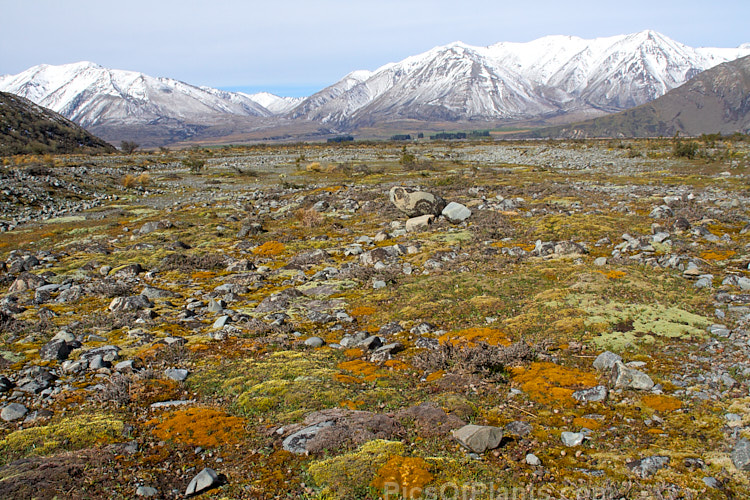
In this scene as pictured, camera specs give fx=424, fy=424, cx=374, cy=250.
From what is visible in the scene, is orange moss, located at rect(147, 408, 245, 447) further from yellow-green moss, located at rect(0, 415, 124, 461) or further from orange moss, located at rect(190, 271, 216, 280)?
orange moss, located at rect(190, 271, 216, 280)

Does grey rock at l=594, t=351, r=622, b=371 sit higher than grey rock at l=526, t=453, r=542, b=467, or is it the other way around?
grey rock at l=594, t=351, r=622, b=371

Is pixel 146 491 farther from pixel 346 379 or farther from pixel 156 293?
pixel 156 293

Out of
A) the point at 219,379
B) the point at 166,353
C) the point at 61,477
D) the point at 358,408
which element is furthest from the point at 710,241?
A: the point at 61,477

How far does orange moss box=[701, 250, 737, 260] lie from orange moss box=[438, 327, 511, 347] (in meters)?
7.97

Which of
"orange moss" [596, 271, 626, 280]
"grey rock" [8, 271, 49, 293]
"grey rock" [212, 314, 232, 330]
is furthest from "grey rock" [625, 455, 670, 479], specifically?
"grey rock" [8, 271, 49, 293]

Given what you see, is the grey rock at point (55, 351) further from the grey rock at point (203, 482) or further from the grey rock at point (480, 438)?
the grey rock at point (480, 438)

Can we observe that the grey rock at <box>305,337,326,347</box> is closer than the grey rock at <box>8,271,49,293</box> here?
Yes

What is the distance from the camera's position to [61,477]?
4.76 meters

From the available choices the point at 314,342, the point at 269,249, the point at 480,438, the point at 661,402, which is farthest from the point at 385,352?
the point at 269,249

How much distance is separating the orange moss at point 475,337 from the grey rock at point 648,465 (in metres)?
3.47

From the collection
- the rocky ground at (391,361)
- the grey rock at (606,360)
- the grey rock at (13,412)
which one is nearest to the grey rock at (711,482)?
the rocky ground at (391,361)

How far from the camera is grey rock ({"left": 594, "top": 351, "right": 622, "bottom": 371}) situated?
7.28 meters

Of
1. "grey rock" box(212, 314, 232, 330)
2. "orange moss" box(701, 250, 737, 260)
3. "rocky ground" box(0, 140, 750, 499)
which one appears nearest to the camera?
"rocky ground" box(0, 140, 750, 499)

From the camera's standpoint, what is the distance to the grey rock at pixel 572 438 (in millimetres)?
5418
